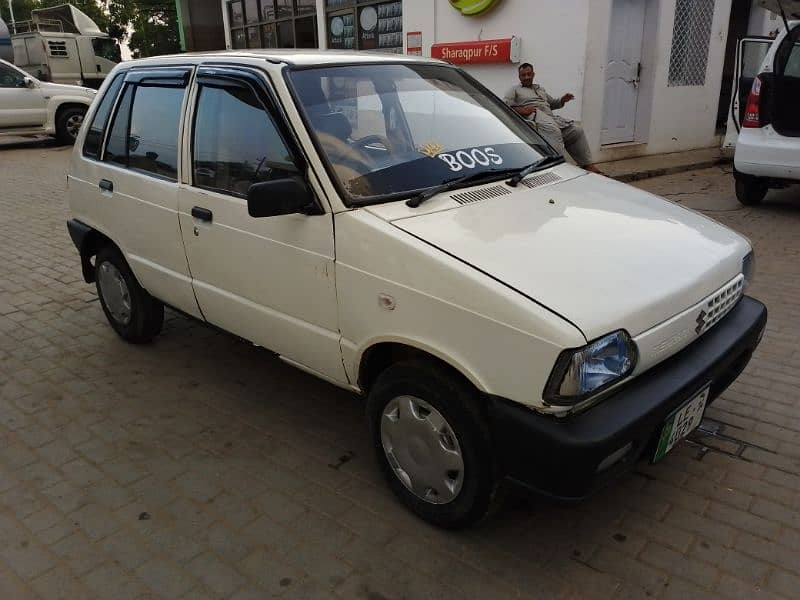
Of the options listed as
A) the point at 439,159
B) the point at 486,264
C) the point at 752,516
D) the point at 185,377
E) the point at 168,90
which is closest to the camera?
the point at 486,264

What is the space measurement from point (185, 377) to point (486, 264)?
2.47 metres

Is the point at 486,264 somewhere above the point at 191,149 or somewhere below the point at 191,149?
below

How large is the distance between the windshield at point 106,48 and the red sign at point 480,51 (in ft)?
49.0

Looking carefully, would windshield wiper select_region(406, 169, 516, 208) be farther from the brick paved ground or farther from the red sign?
the red sign

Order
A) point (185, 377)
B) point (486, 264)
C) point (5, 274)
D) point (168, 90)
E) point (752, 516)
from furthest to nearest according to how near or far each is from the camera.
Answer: point (5, 274)
point (185, 377)
point (168, 90)
point (752, 516)
point (486, 264)

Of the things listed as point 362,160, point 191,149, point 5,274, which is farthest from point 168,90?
point 5,274

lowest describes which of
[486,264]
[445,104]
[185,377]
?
[185,377]

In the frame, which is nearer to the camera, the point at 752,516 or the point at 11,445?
the point at 752,516

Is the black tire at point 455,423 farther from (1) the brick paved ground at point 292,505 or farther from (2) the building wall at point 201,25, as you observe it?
(2) the building wall at point 201,25

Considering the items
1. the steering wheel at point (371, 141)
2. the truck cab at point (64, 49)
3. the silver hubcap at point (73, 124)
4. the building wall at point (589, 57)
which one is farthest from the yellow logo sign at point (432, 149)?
the truck cab at point (64, 49)

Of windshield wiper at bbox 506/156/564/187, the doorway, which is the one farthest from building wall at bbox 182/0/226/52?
windshield wiper at bbox 506/156/564/187

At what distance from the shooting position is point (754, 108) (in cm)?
721

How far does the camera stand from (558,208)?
2.85 m

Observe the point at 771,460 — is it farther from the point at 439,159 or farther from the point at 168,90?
the point at 168,90
